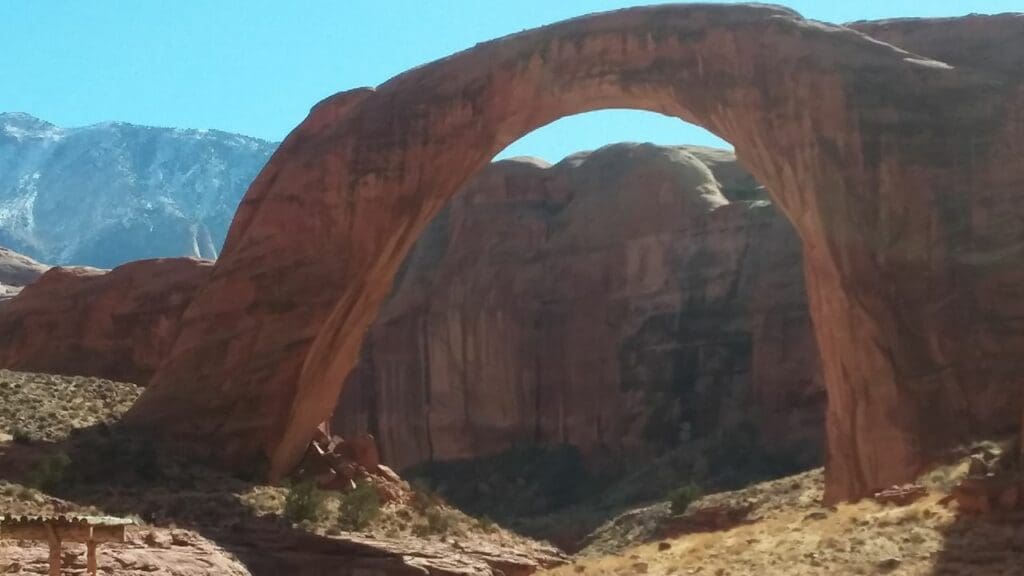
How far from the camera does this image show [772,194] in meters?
27.3

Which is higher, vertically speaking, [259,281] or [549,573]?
[259,281]

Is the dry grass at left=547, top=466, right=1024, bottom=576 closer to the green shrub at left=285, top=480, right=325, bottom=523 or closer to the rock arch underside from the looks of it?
the rock arch underside

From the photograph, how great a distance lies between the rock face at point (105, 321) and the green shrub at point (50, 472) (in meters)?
15.9

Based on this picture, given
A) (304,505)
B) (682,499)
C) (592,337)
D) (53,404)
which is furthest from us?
(592,337)

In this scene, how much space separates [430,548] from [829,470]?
25.0 ft

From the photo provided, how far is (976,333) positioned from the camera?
23391mm

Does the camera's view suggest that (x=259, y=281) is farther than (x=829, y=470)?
Yes

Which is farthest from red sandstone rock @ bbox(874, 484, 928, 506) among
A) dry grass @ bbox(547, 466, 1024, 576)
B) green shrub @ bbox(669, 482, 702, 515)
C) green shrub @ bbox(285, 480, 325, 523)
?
green shrub @ bbox(669, 482, 702, 515)

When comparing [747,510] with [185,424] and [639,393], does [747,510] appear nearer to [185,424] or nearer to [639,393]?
[185,424]

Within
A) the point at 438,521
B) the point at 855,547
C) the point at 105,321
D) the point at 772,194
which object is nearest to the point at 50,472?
the point at 438,521

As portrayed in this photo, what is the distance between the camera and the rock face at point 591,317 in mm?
47938

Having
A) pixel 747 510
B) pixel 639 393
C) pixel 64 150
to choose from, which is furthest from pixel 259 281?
pixel 64 150

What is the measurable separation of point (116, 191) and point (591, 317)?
13883 cm

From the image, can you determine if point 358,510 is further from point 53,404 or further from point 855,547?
point 855,547
